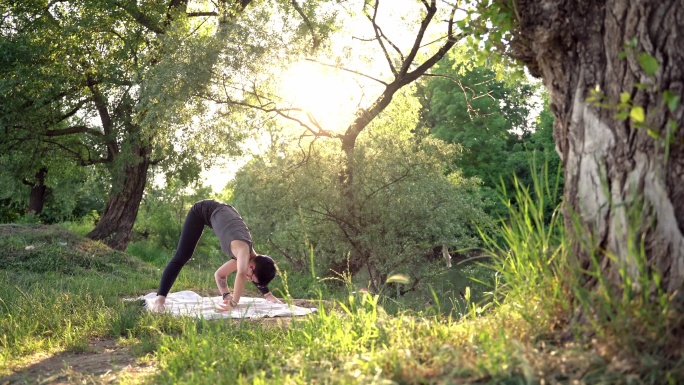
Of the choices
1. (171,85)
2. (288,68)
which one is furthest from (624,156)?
(171,85)

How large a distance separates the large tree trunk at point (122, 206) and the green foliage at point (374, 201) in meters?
5.70

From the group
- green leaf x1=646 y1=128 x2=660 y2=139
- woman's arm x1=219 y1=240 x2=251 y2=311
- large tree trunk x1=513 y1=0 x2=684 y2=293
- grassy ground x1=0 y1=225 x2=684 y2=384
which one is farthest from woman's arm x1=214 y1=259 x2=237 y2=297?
green leaf x1=646 y1=128 x2=660 y2=139

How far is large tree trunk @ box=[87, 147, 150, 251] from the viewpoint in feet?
69.4

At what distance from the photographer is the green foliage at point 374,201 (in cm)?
1521

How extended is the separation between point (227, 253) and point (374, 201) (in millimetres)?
6357

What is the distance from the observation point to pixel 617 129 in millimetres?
3787

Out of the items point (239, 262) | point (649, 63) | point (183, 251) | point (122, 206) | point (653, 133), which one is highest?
point (122, 206)

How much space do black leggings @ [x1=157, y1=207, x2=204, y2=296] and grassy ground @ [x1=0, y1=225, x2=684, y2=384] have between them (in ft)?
3.16

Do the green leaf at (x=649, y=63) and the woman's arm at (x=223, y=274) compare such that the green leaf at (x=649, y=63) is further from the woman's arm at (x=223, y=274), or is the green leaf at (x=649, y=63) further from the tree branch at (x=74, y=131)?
the tree branch at (x=74, y=131)

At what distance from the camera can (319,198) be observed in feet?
51.8

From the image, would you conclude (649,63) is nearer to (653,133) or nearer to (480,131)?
(653,133)

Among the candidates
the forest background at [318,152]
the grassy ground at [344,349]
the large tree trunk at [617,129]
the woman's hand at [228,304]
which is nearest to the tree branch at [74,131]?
the forest background at [318,152]

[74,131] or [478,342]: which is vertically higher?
[74,131]

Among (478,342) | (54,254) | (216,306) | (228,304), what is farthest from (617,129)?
(54,254)
